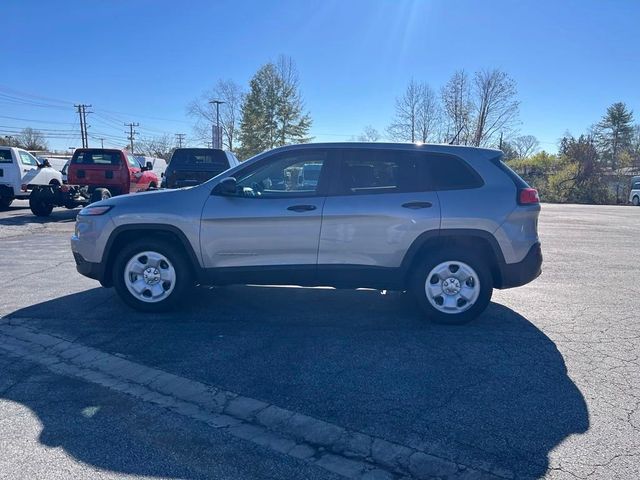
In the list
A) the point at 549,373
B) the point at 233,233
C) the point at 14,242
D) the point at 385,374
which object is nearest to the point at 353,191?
the point at 233,233

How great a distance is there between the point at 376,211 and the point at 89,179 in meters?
12.4

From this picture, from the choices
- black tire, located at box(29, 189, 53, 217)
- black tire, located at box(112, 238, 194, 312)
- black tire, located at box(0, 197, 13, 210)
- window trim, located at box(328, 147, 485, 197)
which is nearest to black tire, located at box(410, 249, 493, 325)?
window trim, located at box(328, 147, 485, 197)

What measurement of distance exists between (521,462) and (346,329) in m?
2.32

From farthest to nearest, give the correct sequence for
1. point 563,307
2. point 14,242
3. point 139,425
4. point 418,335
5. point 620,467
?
1. point 14,242
2. point 563,307
3. point 418,335
4. point 139,425
5. point 620,467

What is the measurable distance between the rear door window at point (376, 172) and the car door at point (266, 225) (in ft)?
0.75

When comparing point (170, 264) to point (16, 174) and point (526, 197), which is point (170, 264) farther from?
point (16, 174)

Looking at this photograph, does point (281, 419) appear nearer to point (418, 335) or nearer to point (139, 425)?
point (139, 425)

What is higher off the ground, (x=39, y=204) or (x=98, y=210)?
(x=98, y=210)

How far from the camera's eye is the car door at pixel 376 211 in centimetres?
477

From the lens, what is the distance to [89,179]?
14445 mm

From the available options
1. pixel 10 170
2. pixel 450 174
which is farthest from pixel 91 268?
pixel 10 170

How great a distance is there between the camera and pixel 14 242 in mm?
10055

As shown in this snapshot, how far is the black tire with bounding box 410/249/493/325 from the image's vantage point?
4.82m

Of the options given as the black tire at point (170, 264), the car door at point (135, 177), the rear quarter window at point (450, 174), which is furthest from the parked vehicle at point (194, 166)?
the rear quarter window at point (450, 174)
